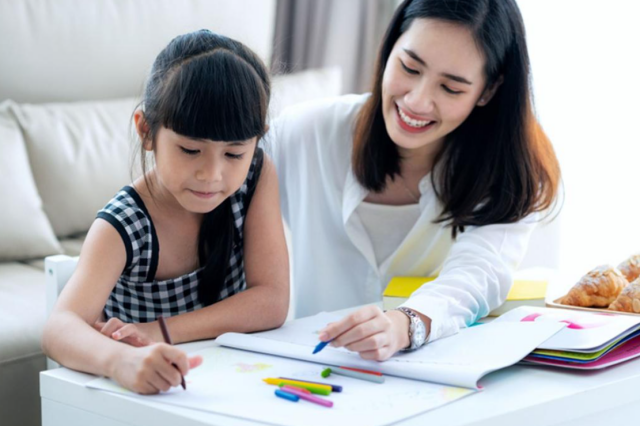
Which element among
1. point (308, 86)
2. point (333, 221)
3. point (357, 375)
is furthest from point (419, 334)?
point (308, 86)

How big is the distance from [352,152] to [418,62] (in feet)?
0.78

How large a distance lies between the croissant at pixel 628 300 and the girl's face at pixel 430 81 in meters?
0.37

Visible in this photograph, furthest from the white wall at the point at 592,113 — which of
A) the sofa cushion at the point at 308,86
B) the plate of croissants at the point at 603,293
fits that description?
the plate of croissants at the point at 603,293

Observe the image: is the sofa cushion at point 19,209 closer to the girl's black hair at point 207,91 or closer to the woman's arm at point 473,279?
the girl's black hair at point 207,91

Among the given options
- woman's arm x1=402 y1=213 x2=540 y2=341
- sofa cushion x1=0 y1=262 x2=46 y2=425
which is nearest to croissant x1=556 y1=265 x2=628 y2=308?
woman's arm x1=402 y1=213 x2=540 y2=341

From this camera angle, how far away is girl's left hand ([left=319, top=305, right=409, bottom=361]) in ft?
3.18

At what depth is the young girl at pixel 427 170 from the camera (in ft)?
4.33

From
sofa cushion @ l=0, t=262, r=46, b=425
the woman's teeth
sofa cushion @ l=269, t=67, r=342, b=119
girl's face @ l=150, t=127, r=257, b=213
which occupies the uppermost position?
the woman's teeth

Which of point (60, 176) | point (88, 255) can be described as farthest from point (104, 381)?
point (60, 176)

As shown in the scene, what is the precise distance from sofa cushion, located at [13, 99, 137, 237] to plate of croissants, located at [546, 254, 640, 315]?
3.44ft

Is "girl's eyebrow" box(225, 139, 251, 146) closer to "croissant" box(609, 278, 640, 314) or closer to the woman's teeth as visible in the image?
the woman's teeth

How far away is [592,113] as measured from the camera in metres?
2.47

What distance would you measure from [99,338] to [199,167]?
0.25 m

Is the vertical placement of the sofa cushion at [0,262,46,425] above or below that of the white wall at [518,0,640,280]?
below
